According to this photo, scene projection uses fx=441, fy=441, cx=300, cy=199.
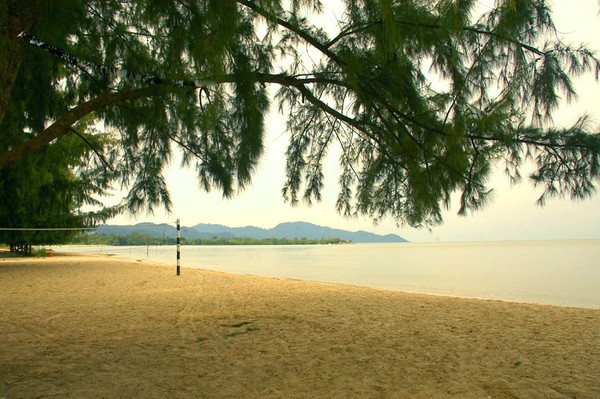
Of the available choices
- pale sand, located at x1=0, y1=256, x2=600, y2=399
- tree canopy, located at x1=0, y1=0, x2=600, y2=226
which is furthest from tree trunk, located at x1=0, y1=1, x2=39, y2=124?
pale sand, located at x1=0, y1=256, x2=600, y2=399

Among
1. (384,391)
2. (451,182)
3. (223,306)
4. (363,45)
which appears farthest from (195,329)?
(363,45)

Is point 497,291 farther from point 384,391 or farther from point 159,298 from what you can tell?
point 384,391

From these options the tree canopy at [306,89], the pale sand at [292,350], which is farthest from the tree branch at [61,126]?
the pale sand at [292,350]

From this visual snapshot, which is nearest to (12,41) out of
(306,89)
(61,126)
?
(61,126)

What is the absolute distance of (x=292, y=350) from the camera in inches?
122

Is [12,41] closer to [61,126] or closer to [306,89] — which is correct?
[61,126]

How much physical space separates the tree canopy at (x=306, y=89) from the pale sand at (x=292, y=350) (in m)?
1.07

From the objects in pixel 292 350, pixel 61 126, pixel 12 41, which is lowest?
pixel 292 350

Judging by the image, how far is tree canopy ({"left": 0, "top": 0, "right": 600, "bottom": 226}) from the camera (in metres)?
2.54

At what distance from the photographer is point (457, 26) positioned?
242 centimetres

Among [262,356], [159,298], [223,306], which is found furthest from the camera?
[159,298]

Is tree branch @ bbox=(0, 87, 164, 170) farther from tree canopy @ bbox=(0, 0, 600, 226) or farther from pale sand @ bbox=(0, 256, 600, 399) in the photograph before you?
pale sand @ bbox=(0, 256, 600, 399)

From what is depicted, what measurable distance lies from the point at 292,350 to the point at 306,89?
2.01m

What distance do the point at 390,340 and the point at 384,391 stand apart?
1.19 metres
